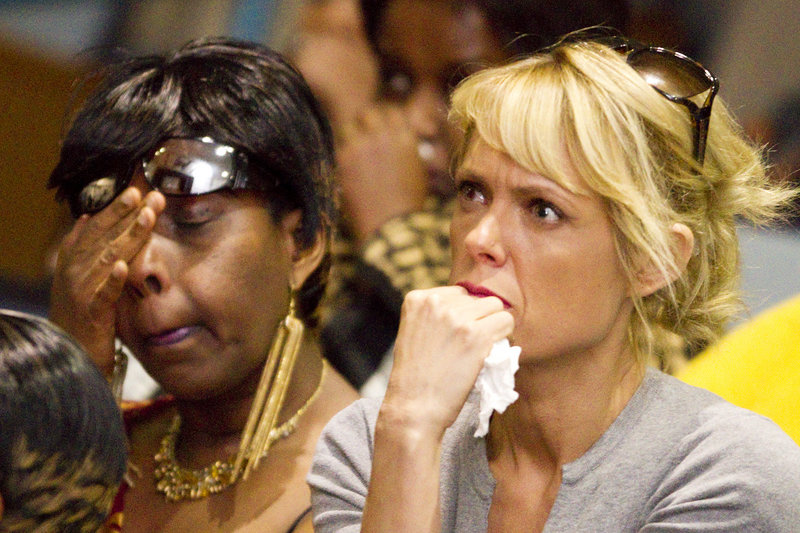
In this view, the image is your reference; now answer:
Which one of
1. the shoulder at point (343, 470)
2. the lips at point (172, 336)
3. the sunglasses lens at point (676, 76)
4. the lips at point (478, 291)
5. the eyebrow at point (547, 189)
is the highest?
the sunglasses lens at point (676, 76)

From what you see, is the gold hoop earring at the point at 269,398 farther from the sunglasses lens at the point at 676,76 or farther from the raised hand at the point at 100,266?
the sunglasses lens at the point at 676,76

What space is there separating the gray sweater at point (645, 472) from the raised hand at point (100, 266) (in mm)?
389

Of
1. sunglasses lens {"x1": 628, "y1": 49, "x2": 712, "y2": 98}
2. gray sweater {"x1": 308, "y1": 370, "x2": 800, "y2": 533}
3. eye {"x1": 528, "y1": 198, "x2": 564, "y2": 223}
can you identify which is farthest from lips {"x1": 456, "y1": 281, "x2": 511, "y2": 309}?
sunglasses lens {"x1": 628, "y1": 49, "x2": 712, "y2": 98}

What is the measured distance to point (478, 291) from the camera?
3.90 ft

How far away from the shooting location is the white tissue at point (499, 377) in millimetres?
1130

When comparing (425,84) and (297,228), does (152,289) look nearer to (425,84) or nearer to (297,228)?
(297,228)

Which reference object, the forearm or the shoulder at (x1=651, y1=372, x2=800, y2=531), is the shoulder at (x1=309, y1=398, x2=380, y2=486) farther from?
the shoulder at (x1=651, y1=372, x2=800, y2=531)

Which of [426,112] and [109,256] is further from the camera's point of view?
[426,112]

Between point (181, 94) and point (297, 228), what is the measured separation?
0.27 m

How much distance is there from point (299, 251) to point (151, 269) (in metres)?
A: 0.24

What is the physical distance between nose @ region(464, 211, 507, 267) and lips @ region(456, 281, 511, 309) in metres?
0.03

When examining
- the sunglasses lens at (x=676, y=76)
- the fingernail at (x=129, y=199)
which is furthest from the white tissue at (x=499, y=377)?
the fingernail at (x=129, y=199)

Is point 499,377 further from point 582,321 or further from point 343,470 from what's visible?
point 343,470

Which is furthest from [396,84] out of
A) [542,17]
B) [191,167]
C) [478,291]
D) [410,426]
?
[410,426]
